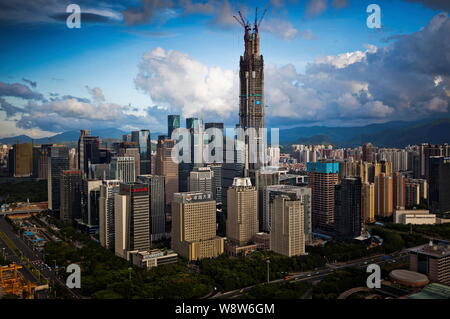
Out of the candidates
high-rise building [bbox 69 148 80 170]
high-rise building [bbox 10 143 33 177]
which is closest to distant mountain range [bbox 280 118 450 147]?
high-rise building [bbox 69 148 80 170]

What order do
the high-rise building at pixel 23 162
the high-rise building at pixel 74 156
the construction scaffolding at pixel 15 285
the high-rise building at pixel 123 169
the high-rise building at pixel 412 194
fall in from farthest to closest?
1. the high-rise building at pixel 74 156
2. the high-rise building at pixel 23 162
3. the high-rise building at pixel 412 194
4. the high-rise building at pixel 123 169
5. the construction scaffolding at pixel 15 285

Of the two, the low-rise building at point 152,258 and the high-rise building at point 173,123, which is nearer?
the low-rise building at point 152,258

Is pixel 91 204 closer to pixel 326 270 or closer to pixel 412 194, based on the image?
pixel 326 270

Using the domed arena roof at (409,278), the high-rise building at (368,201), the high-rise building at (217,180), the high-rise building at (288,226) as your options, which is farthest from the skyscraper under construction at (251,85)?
the domed arena roof at (409,278)

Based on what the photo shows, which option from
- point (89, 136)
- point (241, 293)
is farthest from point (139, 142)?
point (241, 293)

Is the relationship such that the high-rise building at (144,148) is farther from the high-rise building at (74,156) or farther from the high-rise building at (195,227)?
the high-rise building at (195,227)

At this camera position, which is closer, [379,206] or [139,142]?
[379,206]
